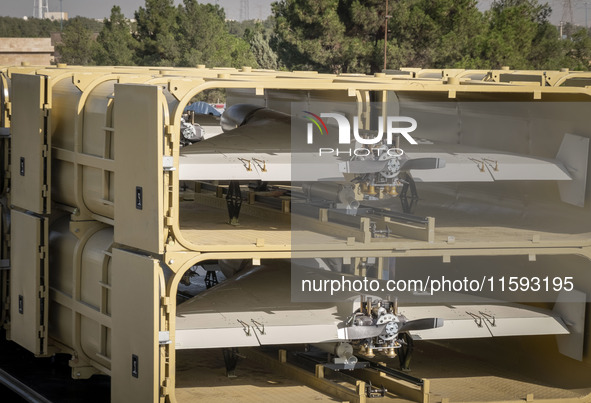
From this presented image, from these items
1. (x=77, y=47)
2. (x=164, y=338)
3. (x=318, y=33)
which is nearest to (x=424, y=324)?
(x=164, y=338)

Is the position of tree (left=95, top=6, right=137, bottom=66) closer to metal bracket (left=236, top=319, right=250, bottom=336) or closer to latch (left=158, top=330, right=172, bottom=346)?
metal bracket (left=236, top=319, right=250, bottom=336)

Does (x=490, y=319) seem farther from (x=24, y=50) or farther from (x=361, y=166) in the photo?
(x=24, y=50)

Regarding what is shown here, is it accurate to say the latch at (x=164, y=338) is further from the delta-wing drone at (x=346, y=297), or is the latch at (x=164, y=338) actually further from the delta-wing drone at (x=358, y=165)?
the delta-wing drone at (x=358, y=165)

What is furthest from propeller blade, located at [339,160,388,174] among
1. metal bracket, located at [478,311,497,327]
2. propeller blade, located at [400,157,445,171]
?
metal bracket, located at [478,311,497,327]

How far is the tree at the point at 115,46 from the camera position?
78.8 m

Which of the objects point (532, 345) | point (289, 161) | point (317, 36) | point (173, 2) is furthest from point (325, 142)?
point (173, 2)

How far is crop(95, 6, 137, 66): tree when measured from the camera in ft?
259

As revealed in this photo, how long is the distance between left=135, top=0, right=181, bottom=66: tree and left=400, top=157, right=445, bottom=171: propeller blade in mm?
63554

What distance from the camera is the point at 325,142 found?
17.7 m

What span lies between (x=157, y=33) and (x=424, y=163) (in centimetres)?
6847

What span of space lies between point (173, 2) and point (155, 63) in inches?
297

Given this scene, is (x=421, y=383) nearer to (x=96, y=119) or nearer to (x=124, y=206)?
(x=124, y=206)

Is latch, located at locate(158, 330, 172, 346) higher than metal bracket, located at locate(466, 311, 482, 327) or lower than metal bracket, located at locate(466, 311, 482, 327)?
higher

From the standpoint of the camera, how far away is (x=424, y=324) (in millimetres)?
15734
